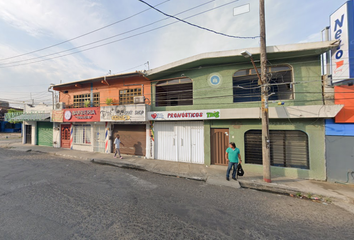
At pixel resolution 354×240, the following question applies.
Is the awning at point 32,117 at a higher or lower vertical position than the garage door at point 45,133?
higher

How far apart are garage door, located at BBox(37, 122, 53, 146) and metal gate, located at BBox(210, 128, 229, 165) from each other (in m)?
16.4

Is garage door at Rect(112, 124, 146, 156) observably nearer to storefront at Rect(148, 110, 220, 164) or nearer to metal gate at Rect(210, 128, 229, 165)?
storefront at Rect(148, 110, 220, 164)

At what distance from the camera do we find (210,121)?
8.36m

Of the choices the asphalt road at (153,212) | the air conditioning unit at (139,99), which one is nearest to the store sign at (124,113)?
the air conditioning unit at (139,99)

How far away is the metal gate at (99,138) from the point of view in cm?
1159

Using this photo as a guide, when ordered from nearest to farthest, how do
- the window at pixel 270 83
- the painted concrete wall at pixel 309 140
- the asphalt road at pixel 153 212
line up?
the asphalt road at pixel 153 212 → the painted concrete wall at pixel 309 140 → the window at pixel 270 83

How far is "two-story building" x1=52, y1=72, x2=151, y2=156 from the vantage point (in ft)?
32.8

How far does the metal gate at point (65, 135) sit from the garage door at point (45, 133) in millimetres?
1985

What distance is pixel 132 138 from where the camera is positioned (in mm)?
10609

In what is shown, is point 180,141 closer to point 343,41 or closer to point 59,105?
point 343,41

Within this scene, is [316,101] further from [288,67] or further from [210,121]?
[210,121]

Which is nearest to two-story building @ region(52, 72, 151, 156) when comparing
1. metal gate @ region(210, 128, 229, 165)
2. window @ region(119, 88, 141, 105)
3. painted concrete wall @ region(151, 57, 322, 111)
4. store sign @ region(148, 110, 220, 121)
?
window @ region(119, 88, 141, 105)

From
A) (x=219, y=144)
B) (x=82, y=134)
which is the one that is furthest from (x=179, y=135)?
(x=82, y=134)

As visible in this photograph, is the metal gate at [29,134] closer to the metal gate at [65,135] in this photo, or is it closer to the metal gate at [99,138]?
the metal gate at [65,135]
